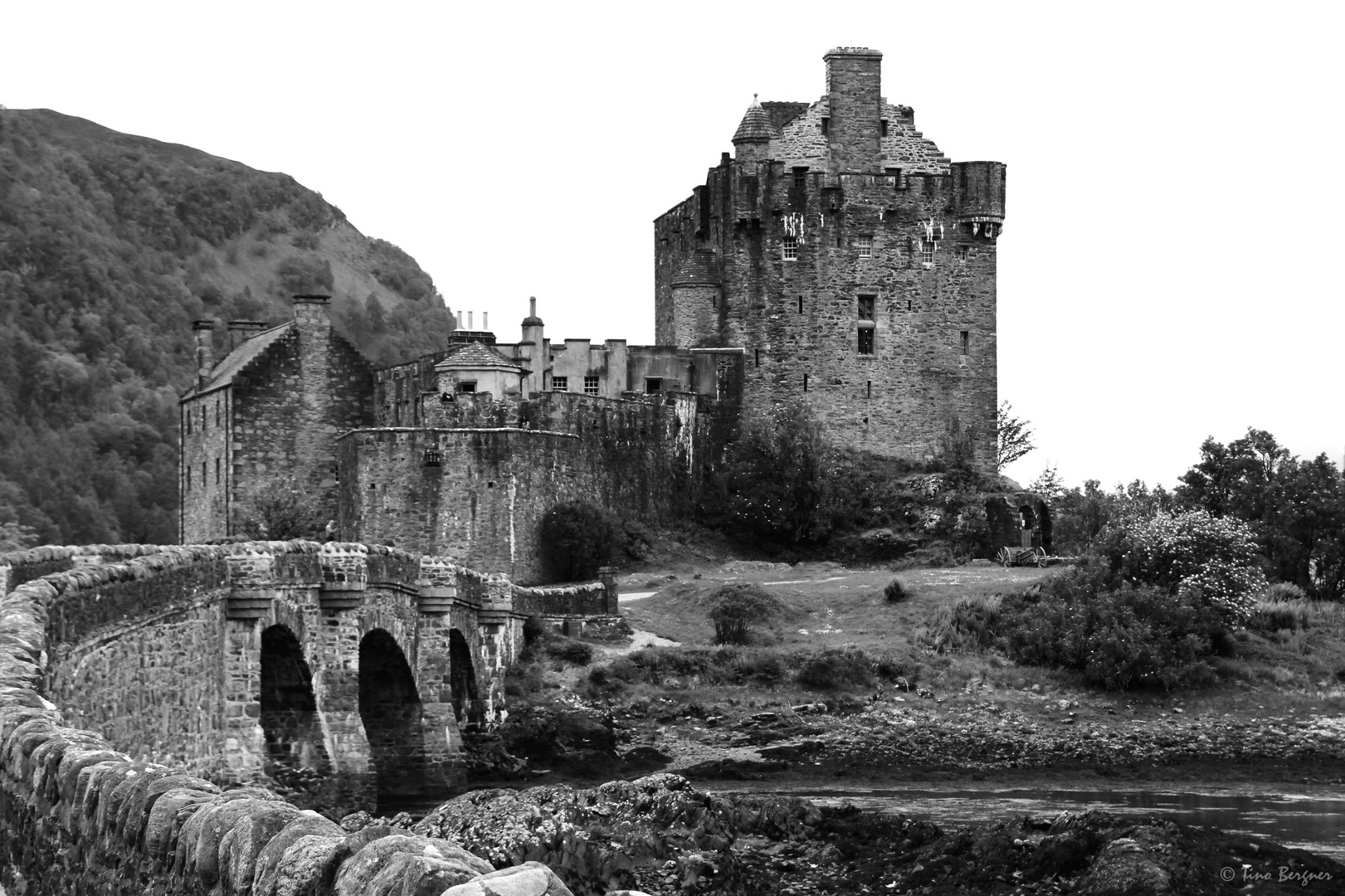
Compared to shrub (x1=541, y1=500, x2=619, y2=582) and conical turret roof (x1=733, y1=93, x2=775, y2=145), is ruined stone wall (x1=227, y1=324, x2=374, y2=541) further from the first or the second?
conical turret roof (x1=733, y1=93, x2=775, y2=145)

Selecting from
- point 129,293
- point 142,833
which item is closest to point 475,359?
point 142,833

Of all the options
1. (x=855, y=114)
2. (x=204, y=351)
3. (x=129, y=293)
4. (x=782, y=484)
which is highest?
(x=855, y=114)

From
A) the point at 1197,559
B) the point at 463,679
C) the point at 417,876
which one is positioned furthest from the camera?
the point at 1197,559

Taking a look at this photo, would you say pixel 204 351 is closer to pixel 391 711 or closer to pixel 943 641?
pixel 943 641

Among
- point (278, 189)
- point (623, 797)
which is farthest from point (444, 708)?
point (278, 189)

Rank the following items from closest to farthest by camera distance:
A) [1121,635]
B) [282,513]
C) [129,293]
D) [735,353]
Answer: [1121,635] → [282,513] → [735,353] → [129,293]

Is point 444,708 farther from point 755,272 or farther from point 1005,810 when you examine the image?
point 755,272

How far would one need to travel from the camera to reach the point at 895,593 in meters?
55.5

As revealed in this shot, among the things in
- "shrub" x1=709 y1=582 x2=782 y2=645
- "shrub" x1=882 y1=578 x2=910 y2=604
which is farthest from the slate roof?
"shrub" x1=882 y1=578 x2=910 y2=604

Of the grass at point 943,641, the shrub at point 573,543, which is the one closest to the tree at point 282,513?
the shrub at point 573,543

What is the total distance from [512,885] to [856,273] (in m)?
63.1

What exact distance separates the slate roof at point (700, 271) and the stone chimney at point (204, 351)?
1417 cm

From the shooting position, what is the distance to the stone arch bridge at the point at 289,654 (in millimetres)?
25812

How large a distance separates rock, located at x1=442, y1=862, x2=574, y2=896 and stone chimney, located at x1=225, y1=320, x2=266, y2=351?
200 feet
